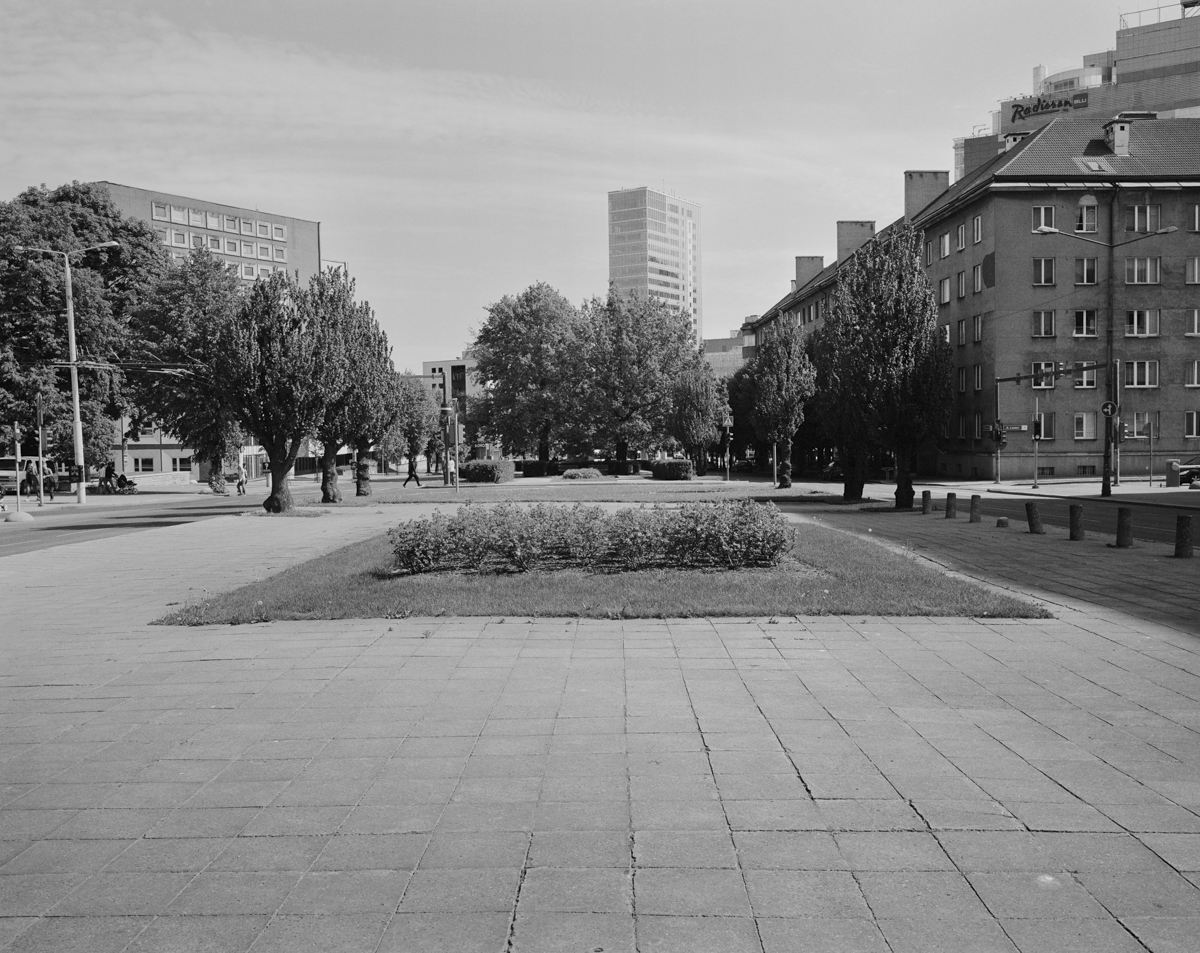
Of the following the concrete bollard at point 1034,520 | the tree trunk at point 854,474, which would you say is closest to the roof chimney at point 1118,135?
the tree trunk at point 854,474

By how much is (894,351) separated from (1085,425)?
29.8 m

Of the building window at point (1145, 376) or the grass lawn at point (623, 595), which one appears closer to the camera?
the grass lawn at point (623, 595)

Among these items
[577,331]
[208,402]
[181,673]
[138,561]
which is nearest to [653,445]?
[577,331]

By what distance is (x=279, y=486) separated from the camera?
28.9m

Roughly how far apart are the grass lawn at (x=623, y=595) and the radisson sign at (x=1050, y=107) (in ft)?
360

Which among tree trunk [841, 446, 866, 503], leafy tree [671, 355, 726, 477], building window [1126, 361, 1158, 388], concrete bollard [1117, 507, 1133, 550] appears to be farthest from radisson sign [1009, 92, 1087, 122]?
concrete bollard [1117, 507, 1133, 550]

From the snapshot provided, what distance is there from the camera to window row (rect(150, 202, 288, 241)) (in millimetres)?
98312

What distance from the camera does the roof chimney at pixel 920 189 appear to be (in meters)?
67.4

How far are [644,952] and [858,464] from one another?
31402 millimetres

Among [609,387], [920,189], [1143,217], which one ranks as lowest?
[609,387]

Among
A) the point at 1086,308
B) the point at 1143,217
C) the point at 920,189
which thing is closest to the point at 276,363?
the point at 1086,308

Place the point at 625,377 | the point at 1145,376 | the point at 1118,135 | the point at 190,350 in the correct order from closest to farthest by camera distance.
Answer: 1. the point at 190,350
2. the point at 1145,376
3. the point at 1118,135
4. the point at 625,377

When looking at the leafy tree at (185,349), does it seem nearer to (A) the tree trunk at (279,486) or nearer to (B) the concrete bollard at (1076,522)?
(A) the tree trunk at (279,486)

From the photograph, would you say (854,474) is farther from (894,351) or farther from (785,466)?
(785,466)
